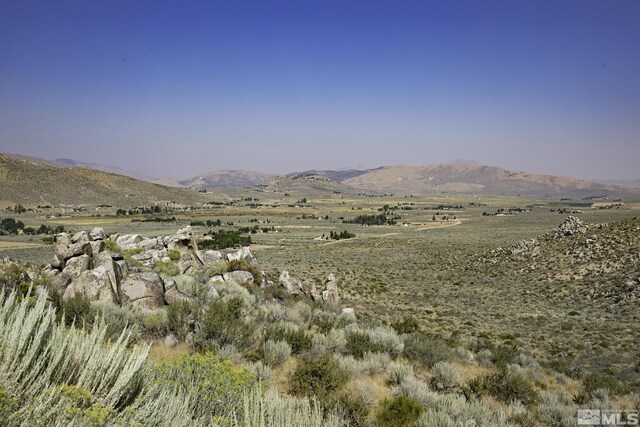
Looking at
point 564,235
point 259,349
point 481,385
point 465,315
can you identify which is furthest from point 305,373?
Result: point 564,235

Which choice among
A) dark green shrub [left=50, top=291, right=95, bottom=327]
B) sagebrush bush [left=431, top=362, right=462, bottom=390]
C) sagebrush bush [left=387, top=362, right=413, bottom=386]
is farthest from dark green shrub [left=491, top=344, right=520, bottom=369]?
dark green shrub [left=50, top=291, right=95, bottom=327]

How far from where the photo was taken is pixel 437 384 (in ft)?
30.0

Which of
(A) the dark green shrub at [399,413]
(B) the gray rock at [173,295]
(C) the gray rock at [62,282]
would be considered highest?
(C) the gray rock at [62,282]

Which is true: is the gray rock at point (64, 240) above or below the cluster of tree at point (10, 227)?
above

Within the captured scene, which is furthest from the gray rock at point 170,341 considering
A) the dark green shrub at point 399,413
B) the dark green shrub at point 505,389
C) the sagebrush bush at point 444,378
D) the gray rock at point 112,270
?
the dark green shrub at point 505,389

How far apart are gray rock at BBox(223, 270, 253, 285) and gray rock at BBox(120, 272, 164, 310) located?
4712mm

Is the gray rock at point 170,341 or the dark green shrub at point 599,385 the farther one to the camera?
the dark green shrub at point 599,385

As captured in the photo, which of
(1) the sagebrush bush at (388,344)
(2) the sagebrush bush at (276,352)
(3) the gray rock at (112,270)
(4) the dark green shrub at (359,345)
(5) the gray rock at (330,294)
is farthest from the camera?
(5) the gray rock at (330,294)

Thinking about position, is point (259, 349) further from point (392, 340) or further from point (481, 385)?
point (481, 385)

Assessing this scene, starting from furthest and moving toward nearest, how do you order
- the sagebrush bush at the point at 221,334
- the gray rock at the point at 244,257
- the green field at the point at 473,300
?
the gray rock at the point at 244,257, the green field at the point at 473,300, the sagebrush bush at the point at 221,334

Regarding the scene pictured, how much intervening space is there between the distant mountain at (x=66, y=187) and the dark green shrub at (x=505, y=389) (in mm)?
146508

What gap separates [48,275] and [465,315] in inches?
923

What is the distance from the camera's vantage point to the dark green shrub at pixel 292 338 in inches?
370

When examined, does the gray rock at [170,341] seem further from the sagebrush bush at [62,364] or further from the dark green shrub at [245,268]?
the dark green shrub at [245,268]
